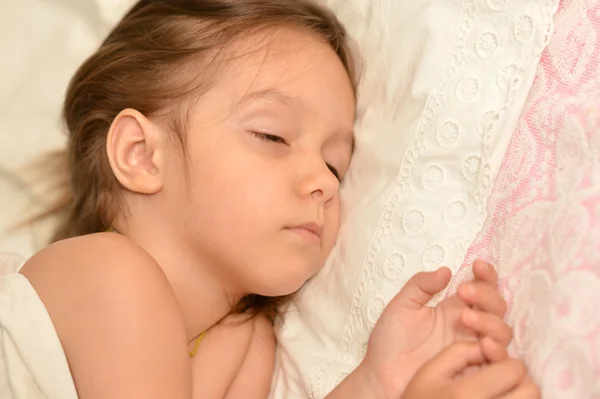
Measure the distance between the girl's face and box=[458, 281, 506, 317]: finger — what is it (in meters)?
0.27

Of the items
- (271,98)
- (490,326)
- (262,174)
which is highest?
(271,98)

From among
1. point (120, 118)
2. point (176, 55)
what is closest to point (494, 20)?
point (176, 55)

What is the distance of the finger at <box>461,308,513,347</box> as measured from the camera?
2.89ft

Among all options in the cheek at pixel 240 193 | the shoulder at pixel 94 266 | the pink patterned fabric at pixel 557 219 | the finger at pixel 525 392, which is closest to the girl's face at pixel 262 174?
the cheek at pixel 240 193

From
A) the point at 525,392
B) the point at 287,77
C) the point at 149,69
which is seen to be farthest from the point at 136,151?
the point at 525,392

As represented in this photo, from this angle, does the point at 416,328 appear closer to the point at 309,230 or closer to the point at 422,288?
the point at 422,288

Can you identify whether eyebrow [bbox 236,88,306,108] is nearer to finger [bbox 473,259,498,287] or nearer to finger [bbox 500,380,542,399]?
finger [bbox 473,259,498,287]

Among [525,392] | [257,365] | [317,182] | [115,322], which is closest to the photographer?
[525,392]

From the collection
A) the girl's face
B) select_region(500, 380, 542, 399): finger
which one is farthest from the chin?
select_region(500, 380, 542, 399): finger

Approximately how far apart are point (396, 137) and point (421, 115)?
0.19 ft

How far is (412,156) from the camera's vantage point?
1059 millimetres

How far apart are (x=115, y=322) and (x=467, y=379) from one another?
49 centimetres

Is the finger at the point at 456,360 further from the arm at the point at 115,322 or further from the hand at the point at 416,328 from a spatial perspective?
the arm at the point at 115,322

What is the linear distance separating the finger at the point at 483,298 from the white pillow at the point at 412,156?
70mm
